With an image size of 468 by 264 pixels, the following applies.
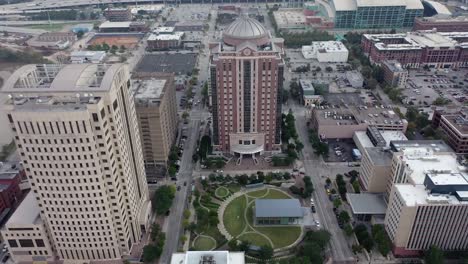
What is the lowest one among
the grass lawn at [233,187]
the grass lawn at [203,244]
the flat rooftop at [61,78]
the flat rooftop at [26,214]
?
the grass lawn at [203,244]

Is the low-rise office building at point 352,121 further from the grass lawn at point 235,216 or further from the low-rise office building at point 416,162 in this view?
the grass lawn at point 235,216

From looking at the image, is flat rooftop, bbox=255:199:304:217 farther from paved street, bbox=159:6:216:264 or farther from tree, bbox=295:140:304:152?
tree, bbox=295:140:304:152

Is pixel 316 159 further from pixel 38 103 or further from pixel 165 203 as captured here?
pixel 38 103

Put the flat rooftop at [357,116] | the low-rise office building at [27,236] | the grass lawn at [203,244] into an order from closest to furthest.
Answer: the low-rise office building at [27,236]
the grass lawn at [203,244]
the flat rooftop at [357,116]

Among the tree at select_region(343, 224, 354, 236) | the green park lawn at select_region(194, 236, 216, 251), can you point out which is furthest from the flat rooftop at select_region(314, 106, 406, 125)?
the green park lawn at select_region(194, 236, 216, 251)

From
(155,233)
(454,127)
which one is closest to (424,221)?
(454,127)

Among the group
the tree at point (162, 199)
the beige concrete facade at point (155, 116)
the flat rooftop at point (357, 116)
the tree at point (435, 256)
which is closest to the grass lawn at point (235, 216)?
the tree at point (162, 199)

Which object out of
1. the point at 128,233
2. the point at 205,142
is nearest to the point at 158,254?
the point at 128,233
